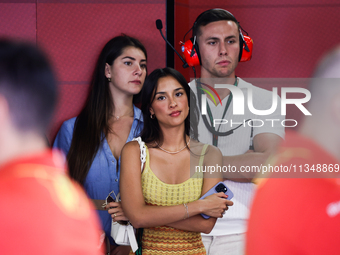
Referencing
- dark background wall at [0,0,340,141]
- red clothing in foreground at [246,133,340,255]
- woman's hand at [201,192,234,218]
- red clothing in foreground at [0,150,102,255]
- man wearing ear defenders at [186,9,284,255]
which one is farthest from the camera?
dark background wall at [0,0,340,141]

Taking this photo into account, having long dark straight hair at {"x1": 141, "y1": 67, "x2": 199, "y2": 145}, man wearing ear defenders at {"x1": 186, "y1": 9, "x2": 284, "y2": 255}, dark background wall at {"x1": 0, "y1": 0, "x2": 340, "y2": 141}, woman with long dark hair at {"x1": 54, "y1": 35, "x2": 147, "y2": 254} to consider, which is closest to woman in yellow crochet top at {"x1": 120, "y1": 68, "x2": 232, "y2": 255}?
long dark straight hair at {"x1": 141, "y1": 67, "x2": 199, "y2": 145}

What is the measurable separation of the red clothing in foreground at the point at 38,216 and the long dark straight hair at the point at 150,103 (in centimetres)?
55

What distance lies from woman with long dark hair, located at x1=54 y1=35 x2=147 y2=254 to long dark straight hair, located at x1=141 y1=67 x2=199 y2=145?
249 mm

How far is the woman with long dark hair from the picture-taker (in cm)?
191

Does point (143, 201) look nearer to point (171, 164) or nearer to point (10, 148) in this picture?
point (171, 164)

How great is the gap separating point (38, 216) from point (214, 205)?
852 mm

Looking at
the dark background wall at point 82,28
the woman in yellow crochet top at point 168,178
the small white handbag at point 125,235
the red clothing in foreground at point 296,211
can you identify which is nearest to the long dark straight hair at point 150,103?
the woman in yellow crochet top at point 168,178

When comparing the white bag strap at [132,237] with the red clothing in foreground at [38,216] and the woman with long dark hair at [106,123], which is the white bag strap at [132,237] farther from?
the woman with long dark hair at [106,123]

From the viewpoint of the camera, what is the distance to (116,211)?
159cm

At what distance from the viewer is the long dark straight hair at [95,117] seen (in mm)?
1923

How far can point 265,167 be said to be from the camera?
5.95 feet

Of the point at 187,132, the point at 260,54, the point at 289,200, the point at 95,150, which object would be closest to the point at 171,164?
the point at 187,132

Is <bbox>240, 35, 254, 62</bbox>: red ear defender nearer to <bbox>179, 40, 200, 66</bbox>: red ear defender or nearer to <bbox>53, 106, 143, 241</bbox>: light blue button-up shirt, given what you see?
<bbox>179, 40, 200, 66</bbox>: red ear defender

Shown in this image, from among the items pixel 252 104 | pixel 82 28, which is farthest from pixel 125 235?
pixel 82 28
